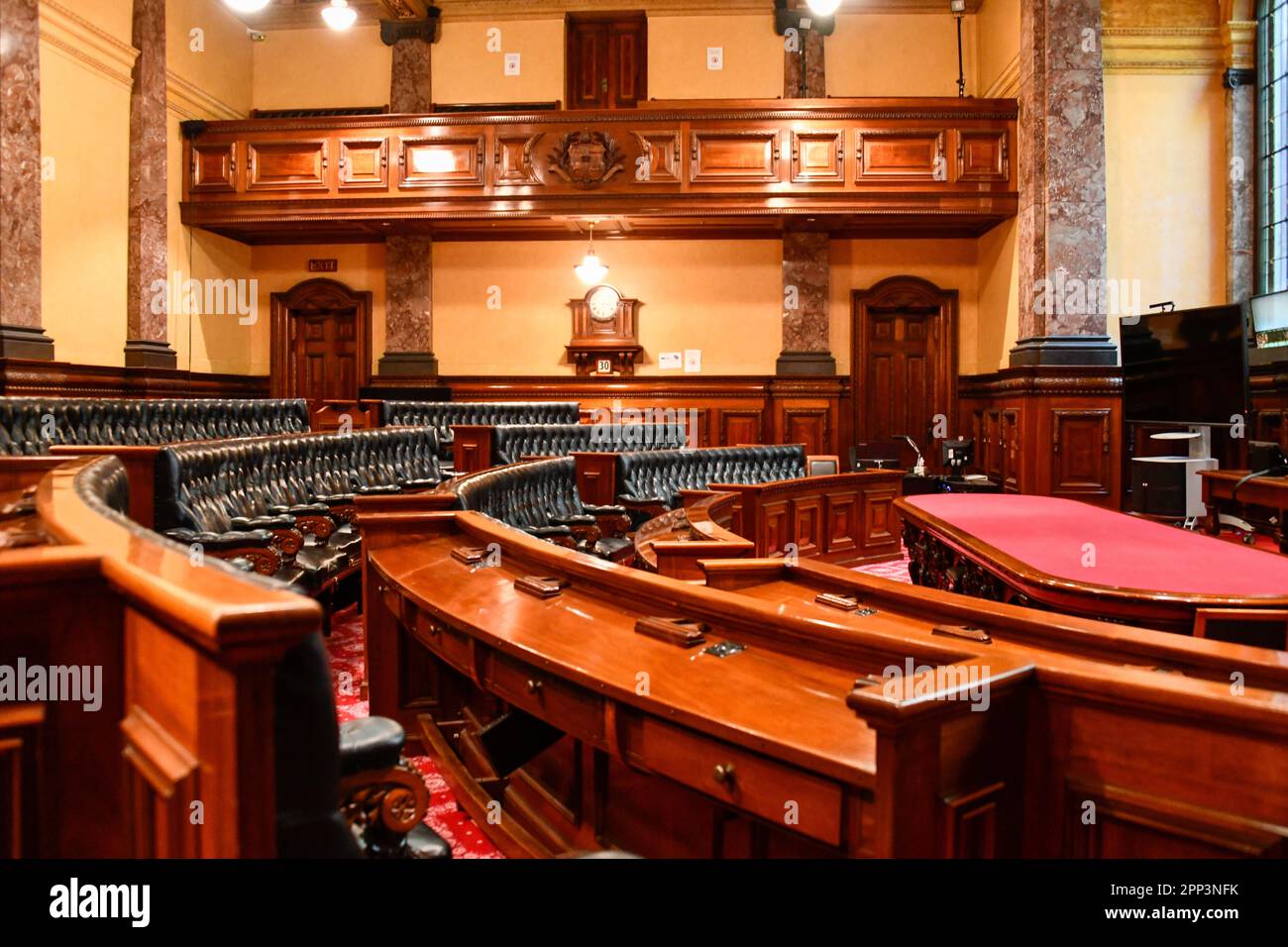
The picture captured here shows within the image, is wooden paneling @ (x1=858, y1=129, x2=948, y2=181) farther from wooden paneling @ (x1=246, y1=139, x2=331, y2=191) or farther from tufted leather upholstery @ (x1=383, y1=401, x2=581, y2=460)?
wooden paneling @ (x1=246, y1=139, x2=331, y2=191)

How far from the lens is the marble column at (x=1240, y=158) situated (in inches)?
356

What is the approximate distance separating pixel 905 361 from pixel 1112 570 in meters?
8.36

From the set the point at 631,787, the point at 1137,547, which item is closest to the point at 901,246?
the point at 1137,547

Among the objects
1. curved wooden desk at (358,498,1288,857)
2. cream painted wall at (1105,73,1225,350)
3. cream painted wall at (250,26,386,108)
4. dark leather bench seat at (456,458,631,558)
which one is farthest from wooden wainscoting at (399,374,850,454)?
curved wooden desk at (358,498,1288,857)

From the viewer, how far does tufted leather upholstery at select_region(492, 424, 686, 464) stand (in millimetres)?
7741

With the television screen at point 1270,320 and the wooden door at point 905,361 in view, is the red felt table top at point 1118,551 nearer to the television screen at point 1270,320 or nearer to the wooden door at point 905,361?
the television screen at point 1270,320

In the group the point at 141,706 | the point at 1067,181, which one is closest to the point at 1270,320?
the point at 1067,181

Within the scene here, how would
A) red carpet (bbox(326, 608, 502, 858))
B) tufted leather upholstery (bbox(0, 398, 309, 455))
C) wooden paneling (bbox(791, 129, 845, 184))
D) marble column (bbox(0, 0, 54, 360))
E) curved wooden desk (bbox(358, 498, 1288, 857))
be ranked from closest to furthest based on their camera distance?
curved wooden desk (bbox(358, 498, 1288, 857)) → red carpet (bbox(326, 608, 502, 858)) → tufted leather upholstery (bbox(0, 398, 309, 455)) → marble column (bbox(0, 0, 54, 360)) → wooden paneling (bbox(791, 129, 845, 184))

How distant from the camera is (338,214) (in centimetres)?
1031

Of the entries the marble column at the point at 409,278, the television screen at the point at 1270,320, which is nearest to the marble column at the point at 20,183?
the marble column at the point at 409,278

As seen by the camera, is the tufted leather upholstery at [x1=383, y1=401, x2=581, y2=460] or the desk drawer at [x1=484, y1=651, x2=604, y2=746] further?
the tufted leather upholstery at [x1=383, y1=401, x2=581, y2=460]

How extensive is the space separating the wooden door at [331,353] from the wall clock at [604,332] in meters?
2.95

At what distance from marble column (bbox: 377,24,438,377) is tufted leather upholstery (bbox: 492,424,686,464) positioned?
3574 mm

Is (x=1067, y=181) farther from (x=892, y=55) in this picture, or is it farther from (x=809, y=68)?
(x=809, y=68)
